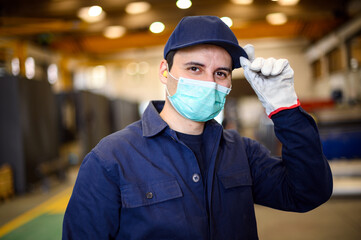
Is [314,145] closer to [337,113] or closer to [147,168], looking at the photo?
[147,168]

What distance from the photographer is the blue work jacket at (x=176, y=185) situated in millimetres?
1222

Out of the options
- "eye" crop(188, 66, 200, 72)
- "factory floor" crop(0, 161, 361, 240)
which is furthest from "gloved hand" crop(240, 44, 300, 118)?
"factory floor" crop(0, 161, 361, 240)

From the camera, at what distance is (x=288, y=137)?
51.7 inches

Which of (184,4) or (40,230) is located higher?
(184,4)

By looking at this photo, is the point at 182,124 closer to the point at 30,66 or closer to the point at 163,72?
the point at 163,72

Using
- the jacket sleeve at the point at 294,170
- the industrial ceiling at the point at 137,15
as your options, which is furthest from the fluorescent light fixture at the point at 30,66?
the jacket sleeve at the point at 294,170

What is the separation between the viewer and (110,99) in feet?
35.1

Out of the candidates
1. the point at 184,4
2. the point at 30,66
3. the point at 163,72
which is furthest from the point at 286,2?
the point at 30,66

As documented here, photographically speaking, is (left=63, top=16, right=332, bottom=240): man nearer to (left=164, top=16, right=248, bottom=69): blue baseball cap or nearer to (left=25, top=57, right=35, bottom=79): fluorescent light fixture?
(left=164, top=16, right=248, bottom=69): blue baseball cap

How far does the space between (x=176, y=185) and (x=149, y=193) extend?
12cm

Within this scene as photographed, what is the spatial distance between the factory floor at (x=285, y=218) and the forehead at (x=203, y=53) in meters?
2.41

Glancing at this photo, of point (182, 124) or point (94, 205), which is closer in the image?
point (94, 205)

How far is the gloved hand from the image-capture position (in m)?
1.30

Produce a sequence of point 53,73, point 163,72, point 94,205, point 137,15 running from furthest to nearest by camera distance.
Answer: point 53,73 < point 137,15 < point 163,72 < point 94,205
